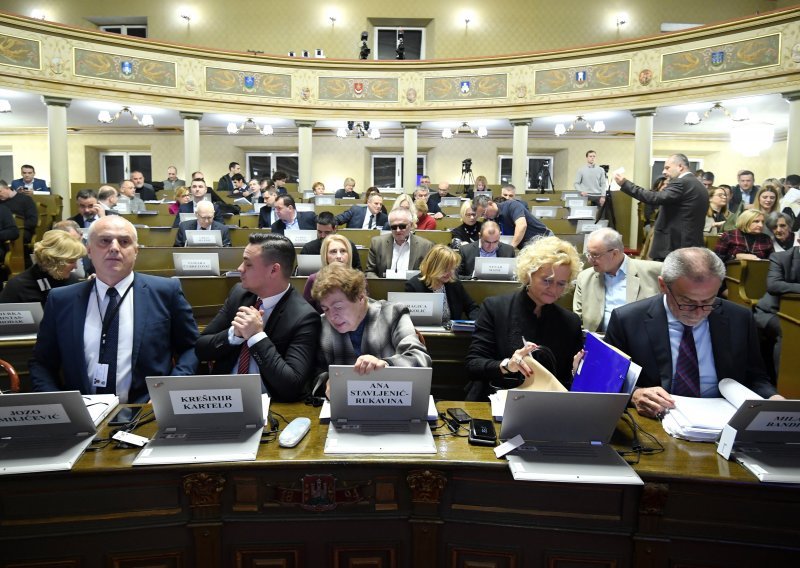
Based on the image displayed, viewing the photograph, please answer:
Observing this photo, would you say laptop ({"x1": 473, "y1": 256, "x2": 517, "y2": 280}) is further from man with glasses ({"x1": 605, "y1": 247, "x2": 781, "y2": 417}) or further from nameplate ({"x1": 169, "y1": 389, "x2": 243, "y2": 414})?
nameplate ({"x1": 169, "y1": 389, "x2": 243, "y2": 414})

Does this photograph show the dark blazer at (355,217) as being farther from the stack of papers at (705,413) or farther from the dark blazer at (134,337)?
the stack of papers at (705,413)

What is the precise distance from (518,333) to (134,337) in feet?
5.50

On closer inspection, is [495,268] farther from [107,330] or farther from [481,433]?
[107,330]

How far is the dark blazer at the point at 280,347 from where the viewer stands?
209 centimetres

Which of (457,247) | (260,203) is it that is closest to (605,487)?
(457,247)

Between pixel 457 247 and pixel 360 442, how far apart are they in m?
3.90

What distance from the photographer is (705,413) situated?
6.22ft

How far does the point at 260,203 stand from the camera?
35.1 ft

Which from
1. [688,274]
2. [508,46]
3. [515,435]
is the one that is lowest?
[515,435]

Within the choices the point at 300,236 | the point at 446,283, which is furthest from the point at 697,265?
the point at 300,236

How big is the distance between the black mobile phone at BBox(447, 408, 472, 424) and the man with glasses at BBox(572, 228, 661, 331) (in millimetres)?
1575

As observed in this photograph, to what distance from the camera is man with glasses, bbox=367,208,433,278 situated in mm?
4789

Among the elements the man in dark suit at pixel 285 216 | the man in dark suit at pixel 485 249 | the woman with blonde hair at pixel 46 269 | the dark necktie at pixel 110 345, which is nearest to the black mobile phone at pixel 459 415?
the dark necktie at pixel 110 345

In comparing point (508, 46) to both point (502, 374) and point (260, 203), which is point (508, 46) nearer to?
point (260, 203)
